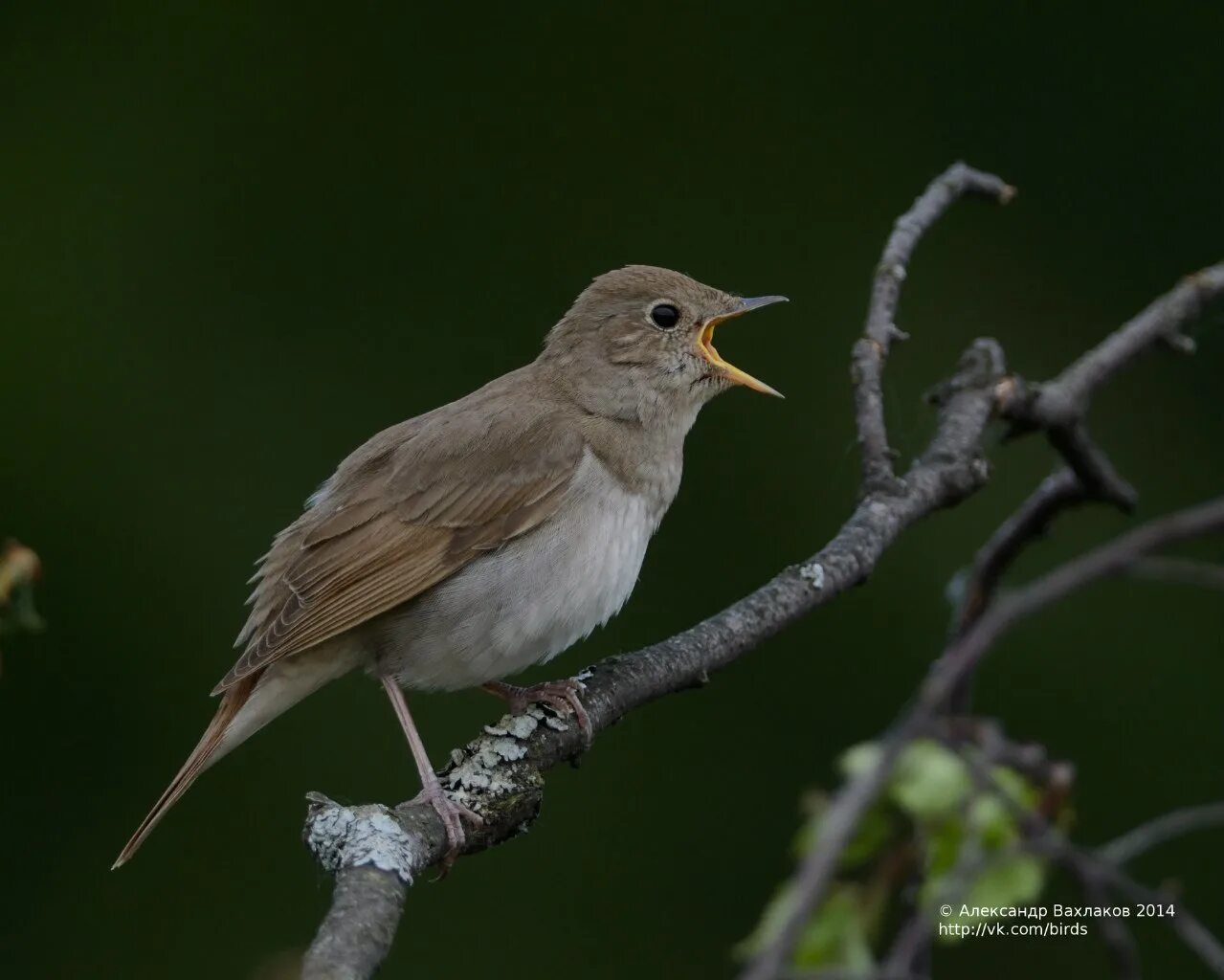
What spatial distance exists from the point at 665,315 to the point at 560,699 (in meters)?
1.19

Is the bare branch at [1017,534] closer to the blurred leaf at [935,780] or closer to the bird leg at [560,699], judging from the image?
the bird leg at [560,699]

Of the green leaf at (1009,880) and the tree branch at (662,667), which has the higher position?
the green leaf at (1009,880)

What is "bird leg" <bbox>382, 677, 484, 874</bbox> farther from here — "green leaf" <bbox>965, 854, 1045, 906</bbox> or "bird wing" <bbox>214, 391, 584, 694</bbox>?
"green leaf" <bbox>965, 854, 1045, 906</bbox>

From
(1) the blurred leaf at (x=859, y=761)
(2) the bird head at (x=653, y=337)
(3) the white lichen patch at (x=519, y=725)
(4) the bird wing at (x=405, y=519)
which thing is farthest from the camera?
(2) the bird head at (x=653, y=337)

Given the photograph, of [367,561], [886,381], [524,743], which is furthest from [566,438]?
[886,381]

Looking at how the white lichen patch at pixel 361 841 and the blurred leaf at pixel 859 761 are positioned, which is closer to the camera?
the blurred leaf at pixel 859 761

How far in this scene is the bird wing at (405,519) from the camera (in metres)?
3.43

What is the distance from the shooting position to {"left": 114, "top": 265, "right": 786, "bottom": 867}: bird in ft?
11.3

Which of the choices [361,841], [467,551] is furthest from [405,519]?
[361,841]

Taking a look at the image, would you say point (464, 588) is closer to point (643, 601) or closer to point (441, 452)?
point (441, 452)

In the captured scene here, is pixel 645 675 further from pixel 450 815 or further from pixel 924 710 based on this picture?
pixel 924 710

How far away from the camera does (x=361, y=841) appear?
2.36 m

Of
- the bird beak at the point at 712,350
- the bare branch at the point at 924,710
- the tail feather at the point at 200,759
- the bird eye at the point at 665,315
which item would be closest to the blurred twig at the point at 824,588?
the bird beak at the point at 712,350

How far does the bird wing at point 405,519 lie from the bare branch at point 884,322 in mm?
671
